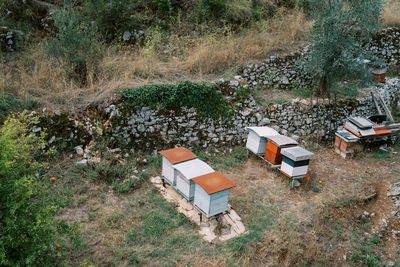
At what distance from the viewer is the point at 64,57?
9398 millimetres

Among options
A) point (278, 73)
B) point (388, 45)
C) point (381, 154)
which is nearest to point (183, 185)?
point (278, 73)

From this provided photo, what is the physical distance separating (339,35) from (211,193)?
253 inches

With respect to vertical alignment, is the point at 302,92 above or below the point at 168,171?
above

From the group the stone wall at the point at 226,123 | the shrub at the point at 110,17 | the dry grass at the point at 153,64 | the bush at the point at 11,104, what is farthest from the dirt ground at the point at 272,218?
the shrub at the point at 110,17

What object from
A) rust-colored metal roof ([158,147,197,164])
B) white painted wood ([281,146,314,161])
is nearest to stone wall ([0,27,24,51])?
rust-colored metal roof ([158,147,197,164])

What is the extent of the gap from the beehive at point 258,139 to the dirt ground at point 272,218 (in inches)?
18.8

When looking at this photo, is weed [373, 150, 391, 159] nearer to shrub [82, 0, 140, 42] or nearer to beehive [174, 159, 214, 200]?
beehive [174, 159, 214, 200]

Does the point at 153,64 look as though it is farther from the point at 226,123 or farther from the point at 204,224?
the point at 204,224

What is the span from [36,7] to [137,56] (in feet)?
17.1

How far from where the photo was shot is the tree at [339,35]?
909cm

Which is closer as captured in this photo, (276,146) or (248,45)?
(276,146)

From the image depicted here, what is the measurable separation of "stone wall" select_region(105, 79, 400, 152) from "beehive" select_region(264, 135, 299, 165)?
1371mm

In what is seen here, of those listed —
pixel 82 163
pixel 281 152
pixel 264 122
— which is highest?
pixel 281 152

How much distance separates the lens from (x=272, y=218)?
267 inches
